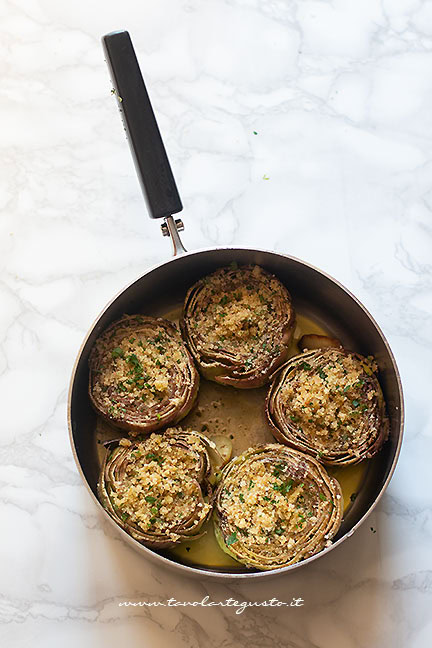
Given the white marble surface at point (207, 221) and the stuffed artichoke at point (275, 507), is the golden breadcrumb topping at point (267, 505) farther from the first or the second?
the white marble surface at point (207, 221)

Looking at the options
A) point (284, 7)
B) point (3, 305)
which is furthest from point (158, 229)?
point (284, 7)

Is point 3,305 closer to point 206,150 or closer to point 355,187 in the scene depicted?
point 206,150

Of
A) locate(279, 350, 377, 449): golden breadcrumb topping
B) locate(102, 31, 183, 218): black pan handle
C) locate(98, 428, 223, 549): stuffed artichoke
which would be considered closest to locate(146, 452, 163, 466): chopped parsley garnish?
locate(98, 428, 223, 549): stuffed artichoke

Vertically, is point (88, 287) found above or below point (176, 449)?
above

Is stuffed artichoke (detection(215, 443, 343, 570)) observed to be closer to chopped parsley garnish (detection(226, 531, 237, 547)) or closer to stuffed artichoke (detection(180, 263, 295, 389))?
chopped parsley garnish (detection(226, 531, 237, 547))

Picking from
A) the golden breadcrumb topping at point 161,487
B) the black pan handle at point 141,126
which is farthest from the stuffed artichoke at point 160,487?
the black pan handle at point 141,126

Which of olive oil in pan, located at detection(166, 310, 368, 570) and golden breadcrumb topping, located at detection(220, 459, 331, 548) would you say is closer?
golden breadcrumb topping, located at detection(220, 459, 331, 548)
